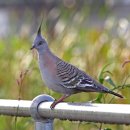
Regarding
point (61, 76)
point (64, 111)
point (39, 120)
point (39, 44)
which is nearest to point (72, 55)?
point (39, 44)

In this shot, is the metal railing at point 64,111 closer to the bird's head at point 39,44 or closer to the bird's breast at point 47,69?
the bird's breast at point 47,69

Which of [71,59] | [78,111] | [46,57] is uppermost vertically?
[46,57]

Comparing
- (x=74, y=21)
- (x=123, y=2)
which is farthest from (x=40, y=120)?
(x=123, y=2)

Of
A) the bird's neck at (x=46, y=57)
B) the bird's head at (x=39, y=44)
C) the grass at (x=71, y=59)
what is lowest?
the grass at (x=71, y=59)

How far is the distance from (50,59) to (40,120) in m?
1.10

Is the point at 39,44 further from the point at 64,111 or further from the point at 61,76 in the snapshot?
the point at 64,111

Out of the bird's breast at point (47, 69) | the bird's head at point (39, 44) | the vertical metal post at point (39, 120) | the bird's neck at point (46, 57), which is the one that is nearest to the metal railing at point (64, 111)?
the vertical metal post at point (39, 120)

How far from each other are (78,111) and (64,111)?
0.35 ft

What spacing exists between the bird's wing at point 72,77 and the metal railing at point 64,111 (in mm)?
705

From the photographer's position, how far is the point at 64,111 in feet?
10.3

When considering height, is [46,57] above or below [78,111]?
above

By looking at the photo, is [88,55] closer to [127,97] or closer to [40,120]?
[127,97]

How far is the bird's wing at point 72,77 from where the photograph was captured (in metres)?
4.09

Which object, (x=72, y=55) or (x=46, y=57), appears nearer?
(x=46, y=57)
